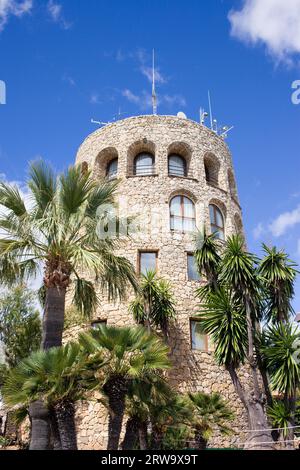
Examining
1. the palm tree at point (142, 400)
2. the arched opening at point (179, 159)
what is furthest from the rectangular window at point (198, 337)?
the arched opening at point (179, 159)

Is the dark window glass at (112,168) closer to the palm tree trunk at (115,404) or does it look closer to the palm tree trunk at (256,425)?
the palm tree trunk at (256,425)

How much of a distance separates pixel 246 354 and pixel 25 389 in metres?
7.95

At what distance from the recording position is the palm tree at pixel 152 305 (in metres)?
18.1

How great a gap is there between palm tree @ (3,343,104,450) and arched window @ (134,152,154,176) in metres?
15.2

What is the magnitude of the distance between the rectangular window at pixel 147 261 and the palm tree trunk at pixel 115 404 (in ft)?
35.2

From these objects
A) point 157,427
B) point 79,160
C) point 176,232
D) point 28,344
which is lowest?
point 157,427

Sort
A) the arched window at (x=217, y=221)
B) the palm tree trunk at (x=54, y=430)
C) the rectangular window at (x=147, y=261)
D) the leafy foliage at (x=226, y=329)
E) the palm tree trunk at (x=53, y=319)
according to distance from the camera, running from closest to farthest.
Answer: the palm tree trunk at (x=54, y=430) → the palm tree trunk at (x=53, y=319) → the leafy foliage at (x=226, y=329) → the rectangular window at (x=147, y=261) → the arched window at (x=217, y=221)

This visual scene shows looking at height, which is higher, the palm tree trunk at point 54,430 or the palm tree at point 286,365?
the palm tree at point 286,365

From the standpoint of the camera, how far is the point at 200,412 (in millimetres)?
14445

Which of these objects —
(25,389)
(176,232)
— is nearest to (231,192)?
(176,232)

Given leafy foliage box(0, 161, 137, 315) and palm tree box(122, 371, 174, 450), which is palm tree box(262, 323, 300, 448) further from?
leafy foliage box(0, 161, 137, 315)

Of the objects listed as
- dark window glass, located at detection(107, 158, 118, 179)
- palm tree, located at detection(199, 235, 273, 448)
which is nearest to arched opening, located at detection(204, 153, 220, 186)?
dark window glass, located at detection(107, 158, 118, 179)

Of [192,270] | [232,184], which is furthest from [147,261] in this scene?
[232,184]
